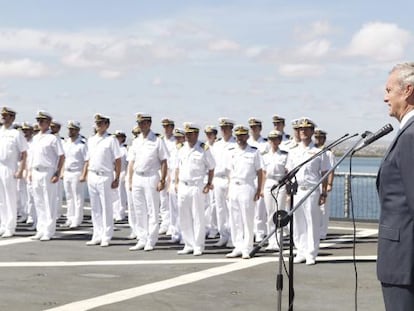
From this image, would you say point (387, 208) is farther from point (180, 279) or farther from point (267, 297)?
point (180, 279)

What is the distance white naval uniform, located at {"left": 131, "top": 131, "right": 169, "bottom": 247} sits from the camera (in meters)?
12.9

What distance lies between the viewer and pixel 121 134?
1862 cm

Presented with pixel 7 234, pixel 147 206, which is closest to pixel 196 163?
pixel 147 206

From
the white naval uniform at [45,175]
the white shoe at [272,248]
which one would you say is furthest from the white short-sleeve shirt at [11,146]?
the white shoe at [272,248]

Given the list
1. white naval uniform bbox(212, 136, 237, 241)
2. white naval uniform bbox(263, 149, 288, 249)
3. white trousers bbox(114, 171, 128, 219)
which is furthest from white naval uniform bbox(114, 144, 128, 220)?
white naval uniform bbox(263, 149, 288, 249)

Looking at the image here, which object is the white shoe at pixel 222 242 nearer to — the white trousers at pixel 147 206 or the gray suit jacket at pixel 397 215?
the white trousers at pixel 147 206

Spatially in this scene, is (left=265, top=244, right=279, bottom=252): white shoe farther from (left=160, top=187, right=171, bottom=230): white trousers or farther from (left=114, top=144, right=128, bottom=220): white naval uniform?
(left=114, top=144, right=128, bottom=220): white naval uniform

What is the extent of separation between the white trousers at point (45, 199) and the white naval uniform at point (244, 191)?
360 centimetres

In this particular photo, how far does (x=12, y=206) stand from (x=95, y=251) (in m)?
2.75

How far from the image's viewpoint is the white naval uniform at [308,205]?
11.3m

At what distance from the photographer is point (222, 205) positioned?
1416 centimetres

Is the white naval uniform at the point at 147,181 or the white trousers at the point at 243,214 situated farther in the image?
the white naval uniform at the point at 147,181

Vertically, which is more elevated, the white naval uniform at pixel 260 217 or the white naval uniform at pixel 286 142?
the white naval uniform at pixel 286 142

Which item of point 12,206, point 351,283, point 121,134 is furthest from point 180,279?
point 121,134
